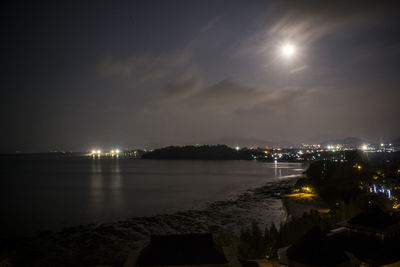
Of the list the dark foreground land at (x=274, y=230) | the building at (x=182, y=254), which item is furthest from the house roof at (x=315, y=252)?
the building at (x=182, y=254)

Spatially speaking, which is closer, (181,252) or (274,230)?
(181,252)

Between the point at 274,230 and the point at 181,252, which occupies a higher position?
the point at 181,252

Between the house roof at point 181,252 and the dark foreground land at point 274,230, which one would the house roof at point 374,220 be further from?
the house roof at point 181,252

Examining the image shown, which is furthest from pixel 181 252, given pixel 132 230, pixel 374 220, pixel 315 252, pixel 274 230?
pixel 132 230

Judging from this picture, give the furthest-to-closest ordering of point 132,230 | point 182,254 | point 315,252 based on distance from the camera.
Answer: point 132,230
point 182,254
point 315,252

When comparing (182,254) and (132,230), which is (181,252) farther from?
(132,230)

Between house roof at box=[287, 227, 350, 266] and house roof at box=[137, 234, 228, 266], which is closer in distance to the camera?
house roof at box=[287, 227, 350, 266]

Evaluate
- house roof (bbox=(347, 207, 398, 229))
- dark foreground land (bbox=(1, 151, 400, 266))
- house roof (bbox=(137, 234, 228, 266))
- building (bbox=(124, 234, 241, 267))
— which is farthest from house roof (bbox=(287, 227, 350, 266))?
house roof (bbox=(347, 207, 398, 229))

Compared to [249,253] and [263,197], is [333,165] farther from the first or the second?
[249,253]

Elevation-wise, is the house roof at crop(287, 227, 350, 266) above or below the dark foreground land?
above

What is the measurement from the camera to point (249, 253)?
14.5m

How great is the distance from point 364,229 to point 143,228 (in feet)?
60.3

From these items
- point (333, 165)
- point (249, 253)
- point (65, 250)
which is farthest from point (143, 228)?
point (333, 165)

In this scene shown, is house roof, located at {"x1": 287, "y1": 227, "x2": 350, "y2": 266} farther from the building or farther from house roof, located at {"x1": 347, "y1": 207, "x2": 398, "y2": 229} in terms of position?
house roof, located at {"x1": 347, "y1": 207, "x2": 398, "y2": 229}
